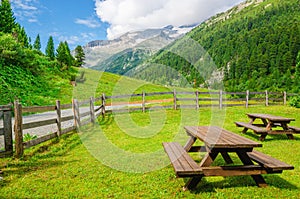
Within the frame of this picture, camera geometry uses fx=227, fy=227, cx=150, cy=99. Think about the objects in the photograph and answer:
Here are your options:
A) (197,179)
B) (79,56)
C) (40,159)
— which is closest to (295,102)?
(197,179)

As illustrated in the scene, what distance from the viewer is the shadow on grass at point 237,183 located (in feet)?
13.2

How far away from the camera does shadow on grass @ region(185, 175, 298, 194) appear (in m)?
4.01

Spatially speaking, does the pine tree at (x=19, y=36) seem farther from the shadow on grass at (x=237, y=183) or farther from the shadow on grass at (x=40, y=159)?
the shadow on grass at (x=237, y=183)

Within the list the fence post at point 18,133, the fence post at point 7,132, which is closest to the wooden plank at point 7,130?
the fence post at point 7,132

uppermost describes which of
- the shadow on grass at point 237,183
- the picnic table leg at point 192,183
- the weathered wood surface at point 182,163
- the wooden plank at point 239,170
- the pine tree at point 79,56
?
the pine tree at point 79,56

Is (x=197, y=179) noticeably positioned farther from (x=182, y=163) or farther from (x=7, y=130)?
(x=7, y=130)

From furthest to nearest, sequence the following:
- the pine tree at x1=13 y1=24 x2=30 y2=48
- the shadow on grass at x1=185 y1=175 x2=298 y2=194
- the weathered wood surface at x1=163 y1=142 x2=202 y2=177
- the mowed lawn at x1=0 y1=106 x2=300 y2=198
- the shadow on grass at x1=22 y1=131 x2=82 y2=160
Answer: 1. the pine tree at x1=13 y1=24 x2=30 y2=48
2. the shadow on grass at x1=22 y1=131 x2=82 y2=160
3. the shadow on grass at x1=185 y1=175 x2=298 y2=194
4. the mowed lawn at x1=0 y1=106 x2=300 y2=198
5. the weathered wood surface at x1=163 y1=142 x2=202 y2=177

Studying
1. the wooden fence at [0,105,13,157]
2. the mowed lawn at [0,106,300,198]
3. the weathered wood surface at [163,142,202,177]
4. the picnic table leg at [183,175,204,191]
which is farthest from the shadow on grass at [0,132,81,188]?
the picnic table leg at [183,175,204,191]

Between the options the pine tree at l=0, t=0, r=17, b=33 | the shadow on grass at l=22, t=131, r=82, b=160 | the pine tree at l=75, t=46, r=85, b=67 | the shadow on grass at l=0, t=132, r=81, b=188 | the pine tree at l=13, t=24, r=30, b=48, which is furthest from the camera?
the pine tree at l=75, t=46, r=85, b=67

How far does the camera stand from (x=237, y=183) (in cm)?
422

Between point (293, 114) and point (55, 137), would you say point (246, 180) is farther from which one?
point (293, 114)

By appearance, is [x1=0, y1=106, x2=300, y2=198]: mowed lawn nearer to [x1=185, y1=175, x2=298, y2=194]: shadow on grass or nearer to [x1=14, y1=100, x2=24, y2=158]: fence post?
[x1=185, y1=175, x2=298, y2=194]: shadow on grass

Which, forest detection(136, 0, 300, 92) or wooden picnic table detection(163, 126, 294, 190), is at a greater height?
forest detection(136, 0, 300, 92)

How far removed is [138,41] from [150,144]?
737 cm
